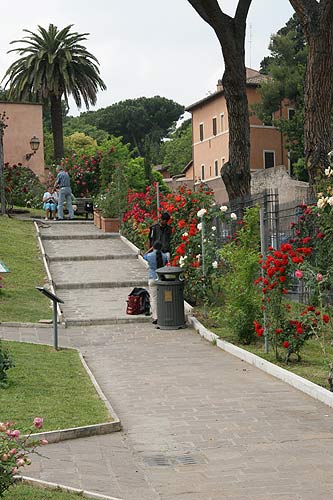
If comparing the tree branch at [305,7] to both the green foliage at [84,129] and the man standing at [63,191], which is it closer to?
the man standing at [63,191]

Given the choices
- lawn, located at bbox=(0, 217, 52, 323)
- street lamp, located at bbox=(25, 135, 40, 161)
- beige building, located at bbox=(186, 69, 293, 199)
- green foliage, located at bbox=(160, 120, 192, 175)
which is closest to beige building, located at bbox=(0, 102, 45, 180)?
street lamp, located at bbox=(25, 135, 40, 161)

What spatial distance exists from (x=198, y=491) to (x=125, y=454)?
4.32ft

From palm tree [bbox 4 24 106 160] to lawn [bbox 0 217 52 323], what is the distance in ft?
56.9

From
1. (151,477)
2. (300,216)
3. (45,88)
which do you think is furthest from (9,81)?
(151,477)

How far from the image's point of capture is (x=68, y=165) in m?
37.3

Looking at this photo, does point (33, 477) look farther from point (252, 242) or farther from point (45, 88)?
point (45, 88)

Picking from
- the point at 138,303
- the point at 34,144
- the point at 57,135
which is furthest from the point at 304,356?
the point at 57,135

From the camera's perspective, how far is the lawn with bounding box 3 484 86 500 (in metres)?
5.71

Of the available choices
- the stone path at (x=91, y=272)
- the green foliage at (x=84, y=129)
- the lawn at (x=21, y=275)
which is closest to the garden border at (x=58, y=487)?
the lawn at (x=21, y=275)

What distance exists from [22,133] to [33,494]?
117 feet

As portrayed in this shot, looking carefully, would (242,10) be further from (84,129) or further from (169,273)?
(84,129)

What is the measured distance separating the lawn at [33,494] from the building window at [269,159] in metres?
56.0

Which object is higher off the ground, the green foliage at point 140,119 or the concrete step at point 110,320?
the green foliage at point 140,119

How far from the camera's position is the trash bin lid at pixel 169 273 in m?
16.4
